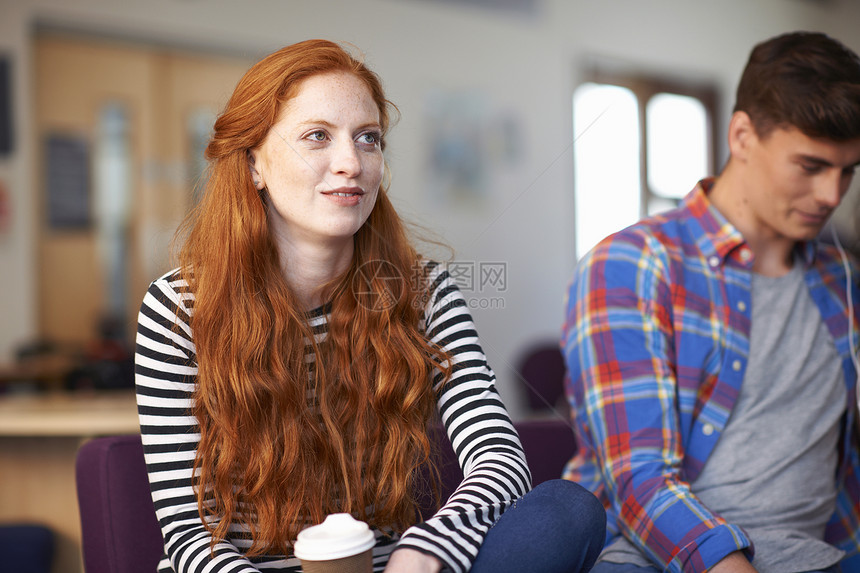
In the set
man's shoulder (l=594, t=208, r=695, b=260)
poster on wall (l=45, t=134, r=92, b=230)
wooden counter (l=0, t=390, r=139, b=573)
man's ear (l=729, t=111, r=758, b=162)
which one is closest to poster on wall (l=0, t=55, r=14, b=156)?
poster on wall (l=45, t=134, r=92, b=230)

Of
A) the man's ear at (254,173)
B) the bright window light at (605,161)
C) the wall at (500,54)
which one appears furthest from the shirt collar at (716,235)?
the wall at (500,54)

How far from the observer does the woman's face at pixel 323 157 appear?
111cm

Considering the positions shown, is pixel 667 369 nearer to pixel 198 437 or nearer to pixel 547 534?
pixel 547 534

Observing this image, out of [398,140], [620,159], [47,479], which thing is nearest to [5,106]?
[398,140]

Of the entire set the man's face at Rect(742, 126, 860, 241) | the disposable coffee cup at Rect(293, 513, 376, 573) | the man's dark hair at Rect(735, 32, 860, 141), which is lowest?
the disposable coffee cup at Rect(293, 513, 376, 573)

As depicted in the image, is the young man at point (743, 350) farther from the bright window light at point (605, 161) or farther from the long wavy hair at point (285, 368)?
the long wavy hair at point (285, 368)

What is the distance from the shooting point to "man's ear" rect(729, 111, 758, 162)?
55.2 inches

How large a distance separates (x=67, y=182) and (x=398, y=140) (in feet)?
4.58

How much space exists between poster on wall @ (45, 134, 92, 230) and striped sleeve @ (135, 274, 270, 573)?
2.52 metres

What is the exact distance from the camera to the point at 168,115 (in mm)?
3611

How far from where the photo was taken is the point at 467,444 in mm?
1145

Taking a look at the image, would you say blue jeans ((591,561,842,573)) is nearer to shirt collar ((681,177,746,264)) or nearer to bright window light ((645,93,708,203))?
shirt collar ((681,177,746,264))

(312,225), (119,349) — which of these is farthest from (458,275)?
(119,349)

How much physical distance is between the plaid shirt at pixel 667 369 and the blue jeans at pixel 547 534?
0.73 feet
